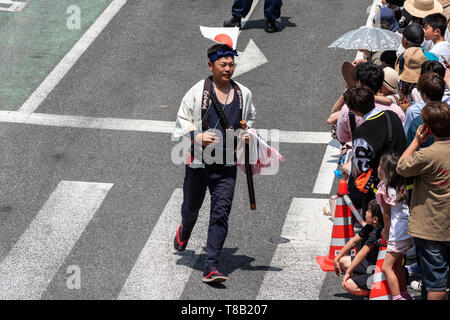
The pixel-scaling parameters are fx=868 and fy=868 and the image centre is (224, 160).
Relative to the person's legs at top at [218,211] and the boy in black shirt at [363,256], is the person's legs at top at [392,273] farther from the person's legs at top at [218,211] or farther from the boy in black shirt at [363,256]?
the person's legs at top at [218,211]

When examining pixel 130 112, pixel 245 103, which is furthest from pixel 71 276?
pixel 130 112

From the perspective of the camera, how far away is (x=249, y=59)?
14.9 m

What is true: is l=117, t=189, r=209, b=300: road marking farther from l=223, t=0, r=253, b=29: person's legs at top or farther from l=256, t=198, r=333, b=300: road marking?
l=223, t=0, r=253, b=29: person's legs at top

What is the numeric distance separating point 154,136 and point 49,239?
310cm

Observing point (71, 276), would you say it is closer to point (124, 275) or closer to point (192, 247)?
point (124, 275)

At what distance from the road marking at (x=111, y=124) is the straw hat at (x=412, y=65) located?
2181 mm

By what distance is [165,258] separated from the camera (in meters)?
9.26

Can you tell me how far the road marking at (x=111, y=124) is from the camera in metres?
12.3

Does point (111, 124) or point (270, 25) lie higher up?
point (270, 25)

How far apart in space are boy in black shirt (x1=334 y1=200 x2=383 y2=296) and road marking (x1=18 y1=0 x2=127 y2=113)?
21.1ft

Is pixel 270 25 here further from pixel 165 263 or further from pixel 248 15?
pixel 165 263

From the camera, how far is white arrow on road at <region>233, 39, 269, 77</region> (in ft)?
47.5

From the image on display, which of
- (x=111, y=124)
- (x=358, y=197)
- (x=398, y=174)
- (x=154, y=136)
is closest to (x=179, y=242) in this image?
(x=358, y=197)

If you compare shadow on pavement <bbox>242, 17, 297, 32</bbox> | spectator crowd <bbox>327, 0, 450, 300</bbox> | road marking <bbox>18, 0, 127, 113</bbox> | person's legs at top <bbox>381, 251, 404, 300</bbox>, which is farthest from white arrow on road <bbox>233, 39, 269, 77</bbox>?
person's legs at top <bbox>381, 251, 404, 300</bbox>
